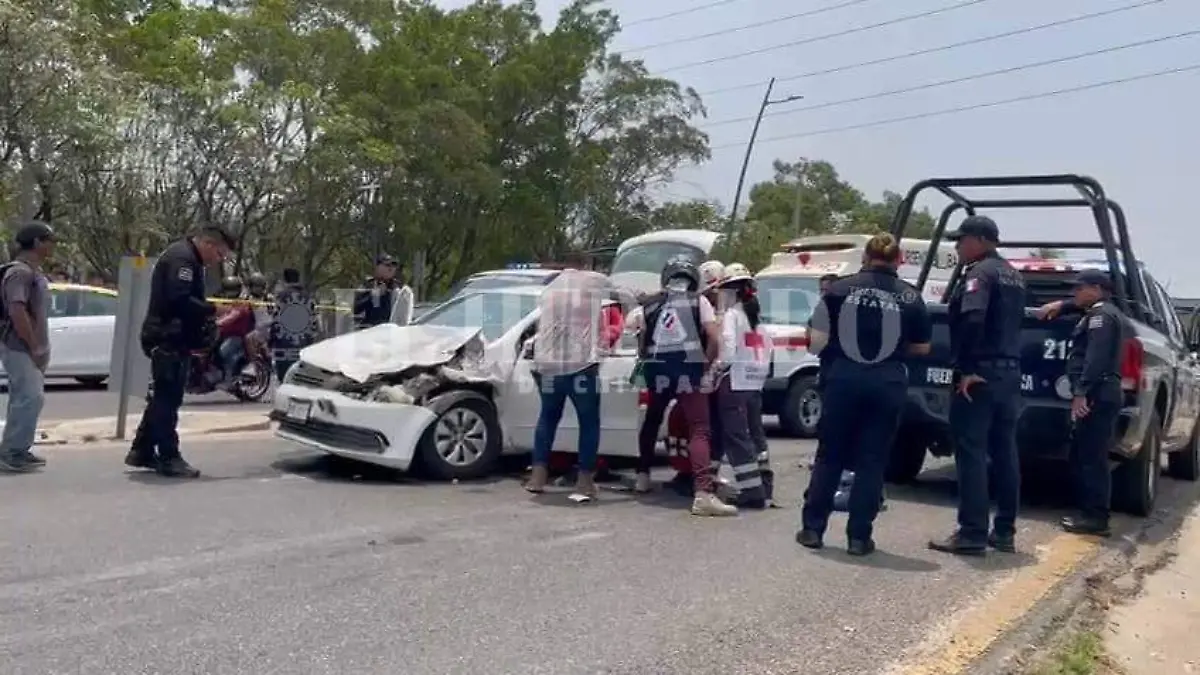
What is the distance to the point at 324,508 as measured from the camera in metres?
7.51

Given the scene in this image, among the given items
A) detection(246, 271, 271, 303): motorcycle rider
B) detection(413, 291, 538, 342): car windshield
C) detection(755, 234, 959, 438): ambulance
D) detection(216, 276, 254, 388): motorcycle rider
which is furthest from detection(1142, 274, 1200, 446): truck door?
detection(246, 271, 271, 303): motorcycle rider

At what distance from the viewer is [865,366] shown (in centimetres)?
650

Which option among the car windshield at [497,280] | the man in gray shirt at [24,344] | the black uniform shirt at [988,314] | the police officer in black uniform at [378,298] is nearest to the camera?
the black uniform shirt at [988,314]

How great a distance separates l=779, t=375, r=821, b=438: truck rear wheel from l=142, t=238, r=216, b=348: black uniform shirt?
6471 mm

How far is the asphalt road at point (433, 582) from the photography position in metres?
4.66

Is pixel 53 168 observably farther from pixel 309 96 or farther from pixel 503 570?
pixel 503 570

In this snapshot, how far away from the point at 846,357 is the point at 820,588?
1.29 metres

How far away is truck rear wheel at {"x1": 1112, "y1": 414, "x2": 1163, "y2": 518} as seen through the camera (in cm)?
861

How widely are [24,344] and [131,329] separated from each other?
62.8 inches

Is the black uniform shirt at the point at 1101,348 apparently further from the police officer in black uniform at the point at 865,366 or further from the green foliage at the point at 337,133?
the green foliage at the point at 337,133

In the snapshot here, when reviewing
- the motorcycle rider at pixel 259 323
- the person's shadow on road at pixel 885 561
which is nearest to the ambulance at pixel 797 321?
the person's shadow on road at pixel 885 561

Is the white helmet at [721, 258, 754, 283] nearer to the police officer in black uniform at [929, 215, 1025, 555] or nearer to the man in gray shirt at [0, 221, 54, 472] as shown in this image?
the police officer in black uniform at [929, 215, 1025, 555]

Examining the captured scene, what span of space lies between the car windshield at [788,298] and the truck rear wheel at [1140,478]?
478 cm

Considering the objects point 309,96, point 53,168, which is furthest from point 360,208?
point 53,168
